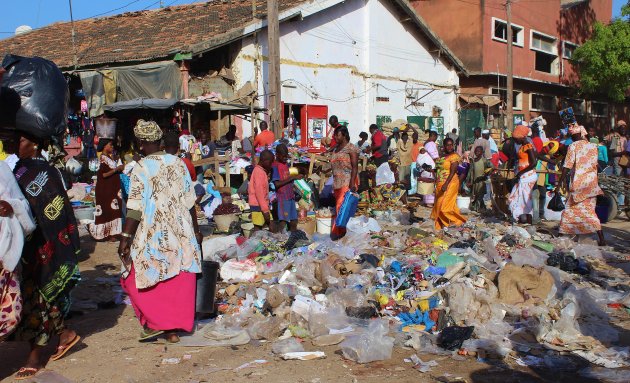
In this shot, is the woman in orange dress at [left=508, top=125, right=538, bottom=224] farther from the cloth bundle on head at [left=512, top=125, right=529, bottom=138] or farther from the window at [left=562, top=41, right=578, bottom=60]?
the window at [left=562, top=41, right=578, bottom=60]

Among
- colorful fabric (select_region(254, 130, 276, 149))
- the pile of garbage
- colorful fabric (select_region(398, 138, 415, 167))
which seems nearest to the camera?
the pile of garbage

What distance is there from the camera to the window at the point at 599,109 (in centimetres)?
3083

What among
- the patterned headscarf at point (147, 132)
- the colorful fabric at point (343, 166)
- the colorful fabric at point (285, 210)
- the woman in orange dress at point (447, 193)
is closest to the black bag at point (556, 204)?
the woman in orange dress at point (447, 193)

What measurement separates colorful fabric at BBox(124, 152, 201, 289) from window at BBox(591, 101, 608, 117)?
98.3 feet

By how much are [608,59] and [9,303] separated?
87.1 feet

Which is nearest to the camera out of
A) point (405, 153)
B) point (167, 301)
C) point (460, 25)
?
point (167, 301)

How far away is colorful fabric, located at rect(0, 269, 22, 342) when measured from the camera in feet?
12.4

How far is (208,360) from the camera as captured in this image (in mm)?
4477

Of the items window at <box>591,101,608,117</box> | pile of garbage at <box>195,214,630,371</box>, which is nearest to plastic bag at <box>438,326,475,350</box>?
pile of garbage at <box>195,214,630,371</box>

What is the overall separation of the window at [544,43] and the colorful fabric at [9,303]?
26199 mm

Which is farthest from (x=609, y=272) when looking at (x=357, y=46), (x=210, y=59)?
(x=357, y=46)

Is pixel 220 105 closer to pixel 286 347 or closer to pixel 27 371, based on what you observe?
pixel 286 347

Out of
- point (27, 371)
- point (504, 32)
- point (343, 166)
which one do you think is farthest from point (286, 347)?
point (504, 32)

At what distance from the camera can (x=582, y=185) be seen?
8102mm
